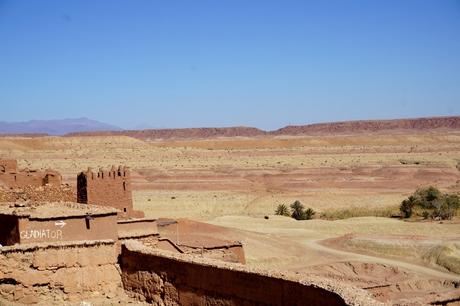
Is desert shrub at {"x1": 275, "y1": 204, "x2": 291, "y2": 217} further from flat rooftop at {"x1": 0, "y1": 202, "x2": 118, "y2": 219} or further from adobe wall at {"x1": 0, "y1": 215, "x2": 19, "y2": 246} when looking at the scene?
adobe wall at {"x1": 0, "y1": 215, "x2": 19, "y2": 246}

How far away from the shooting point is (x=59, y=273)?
39.4ft

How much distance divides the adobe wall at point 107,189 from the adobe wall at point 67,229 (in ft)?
18.4

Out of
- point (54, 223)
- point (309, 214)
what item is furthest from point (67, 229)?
point (309, 214)

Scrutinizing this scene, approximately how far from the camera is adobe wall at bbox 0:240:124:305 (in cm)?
1166

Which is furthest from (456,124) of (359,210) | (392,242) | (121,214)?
(121,214)

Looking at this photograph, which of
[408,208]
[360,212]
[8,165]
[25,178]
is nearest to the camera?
[25,178]

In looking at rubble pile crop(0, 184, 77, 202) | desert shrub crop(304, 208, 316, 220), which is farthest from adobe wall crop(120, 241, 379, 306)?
desert shrub crop(304, 208, 316, 220)

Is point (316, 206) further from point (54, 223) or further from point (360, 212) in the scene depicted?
point (54, 223)

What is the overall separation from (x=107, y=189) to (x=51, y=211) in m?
7.00

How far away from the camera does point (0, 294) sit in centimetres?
1153

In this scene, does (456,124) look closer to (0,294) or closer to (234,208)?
(234,208)

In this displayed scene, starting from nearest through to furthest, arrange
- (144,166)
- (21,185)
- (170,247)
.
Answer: (170,247), (21,185), (144,166)

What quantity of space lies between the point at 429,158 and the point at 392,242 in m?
56.1

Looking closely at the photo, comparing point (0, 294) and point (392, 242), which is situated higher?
point (0, 294)
